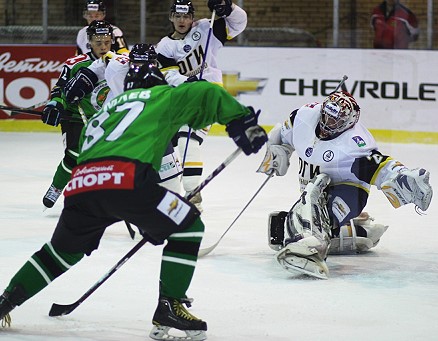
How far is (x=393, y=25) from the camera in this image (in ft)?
28.6

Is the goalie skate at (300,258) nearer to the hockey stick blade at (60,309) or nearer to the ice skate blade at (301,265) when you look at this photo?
the ice skate blade at (301,265)

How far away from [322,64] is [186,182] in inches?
129

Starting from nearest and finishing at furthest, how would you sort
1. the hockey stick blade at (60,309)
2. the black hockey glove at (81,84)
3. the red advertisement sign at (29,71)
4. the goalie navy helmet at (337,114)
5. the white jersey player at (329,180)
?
1. the hockey stick blade at (60,309)
2. the white jersey player at (329,180)
3. the goalie navy helmet at (337,114)
4. the black hockey glove at (81,84)
5. the red advertisement sign at (29,71)

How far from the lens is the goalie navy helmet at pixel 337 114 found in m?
4.38

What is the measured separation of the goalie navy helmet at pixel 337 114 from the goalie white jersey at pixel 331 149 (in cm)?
4

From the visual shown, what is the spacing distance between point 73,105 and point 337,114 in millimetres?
1851

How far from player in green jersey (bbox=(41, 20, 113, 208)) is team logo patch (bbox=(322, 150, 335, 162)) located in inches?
58.9

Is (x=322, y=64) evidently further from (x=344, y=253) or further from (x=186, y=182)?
(x=344, y=253)

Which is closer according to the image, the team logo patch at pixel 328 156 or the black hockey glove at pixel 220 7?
the team logo patch at pixel 328 156

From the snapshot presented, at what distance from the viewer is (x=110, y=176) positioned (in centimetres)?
316

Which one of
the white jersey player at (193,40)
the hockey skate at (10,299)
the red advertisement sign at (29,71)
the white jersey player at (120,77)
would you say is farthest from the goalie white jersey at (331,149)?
the red advertisement sign at (29,71)

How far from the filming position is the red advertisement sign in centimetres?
938

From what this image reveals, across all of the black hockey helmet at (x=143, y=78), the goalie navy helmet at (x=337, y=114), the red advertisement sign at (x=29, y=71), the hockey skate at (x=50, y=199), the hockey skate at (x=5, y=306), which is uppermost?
the black hockey helmet at (x=143, y=78)

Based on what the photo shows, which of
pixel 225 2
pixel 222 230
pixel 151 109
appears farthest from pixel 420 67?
pixel 151 109
